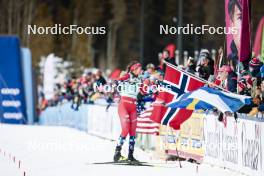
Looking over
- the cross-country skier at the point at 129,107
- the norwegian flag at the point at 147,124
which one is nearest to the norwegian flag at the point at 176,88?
the cross-country skier at the point at 129,107

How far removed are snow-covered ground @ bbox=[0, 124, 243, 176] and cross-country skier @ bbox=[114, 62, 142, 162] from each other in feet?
2.17

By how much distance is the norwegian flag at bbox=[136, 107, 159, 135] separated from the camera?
937 inches

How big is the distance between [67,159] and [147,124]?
3.17 m

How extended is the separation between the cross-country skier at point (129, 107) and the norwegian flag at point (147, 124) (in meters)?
2.54

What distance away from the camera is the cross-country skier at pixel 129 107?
69.1 feet

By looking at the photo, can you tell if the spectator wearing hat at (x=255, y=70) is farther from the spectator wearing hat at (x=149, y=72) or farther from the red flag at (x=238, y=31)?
the spectator wearing hat at (x=149, y=72)

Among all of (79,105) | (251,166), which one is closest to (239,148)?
(251,166)

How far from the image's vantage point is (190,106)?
19391 millimetres

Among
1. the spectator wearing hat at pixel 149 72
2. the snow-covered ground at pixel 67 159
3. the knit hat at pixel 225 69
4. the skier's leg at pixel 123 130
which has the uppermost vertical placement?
the spectator wearing hat at pixel 149 72

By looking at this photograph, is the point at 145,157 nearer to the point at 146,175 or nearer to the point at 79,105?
the point at 146,175

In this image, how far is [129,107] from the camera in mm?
21156

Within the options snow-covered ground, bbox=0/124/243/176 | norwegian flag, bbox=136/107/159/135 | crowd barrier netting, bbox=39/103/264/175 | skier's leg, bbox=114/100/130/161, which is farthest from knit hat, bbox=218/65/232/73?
norwegian flag, bbox=136/107/159/135

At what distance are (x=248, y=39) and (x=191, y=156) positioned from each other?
302 centimetres

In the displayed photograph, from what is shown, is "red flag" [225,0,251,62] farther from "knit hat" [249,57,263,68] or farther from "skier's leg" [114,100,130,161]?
"skier's leg" [114,100,130,161]
